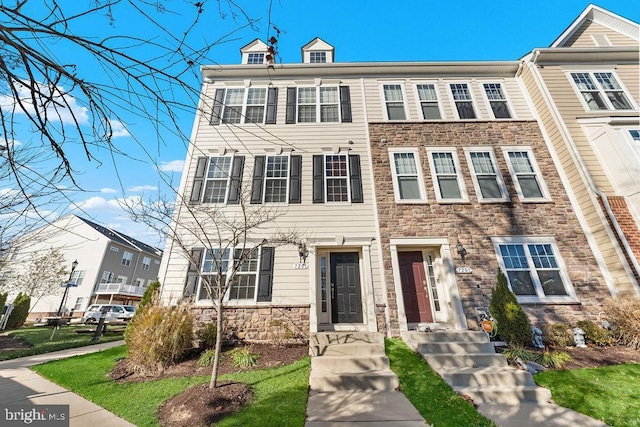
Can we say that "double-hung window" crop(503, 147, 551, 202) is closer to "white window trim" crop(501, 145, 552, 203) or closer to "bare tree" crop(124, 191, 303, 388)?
"white window trim" crop(501, 145, 552, 203)

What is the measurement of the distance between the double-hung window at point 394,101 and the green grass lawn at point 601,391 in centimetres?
836

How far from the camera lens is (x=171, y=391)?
4328mm

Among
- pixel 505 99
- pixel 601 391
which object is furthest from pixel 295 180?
pixel 505 99

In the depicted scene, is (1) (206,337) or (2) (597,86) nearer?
(1) (206,337)

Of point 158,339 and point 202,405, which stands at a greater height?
point 158,339

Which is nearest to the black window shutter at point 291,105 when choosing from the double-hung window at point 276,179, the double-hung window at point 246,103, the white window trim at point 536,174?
the double-hung window at point 246,103

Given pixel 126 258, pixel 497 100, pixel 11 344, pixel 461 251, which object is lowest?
pixel 11 344

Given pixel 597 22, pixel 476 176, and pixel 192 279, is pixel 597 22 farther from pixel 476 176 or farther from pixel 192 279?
pixel 192 279

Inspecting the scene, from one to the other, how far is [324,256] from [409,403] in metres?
4.51

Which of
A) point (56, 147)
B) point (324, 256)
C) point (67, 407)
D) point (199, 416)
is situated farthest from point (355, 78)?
point (67, 407)

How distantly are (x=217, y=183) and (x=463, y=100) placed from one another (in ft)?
32.0

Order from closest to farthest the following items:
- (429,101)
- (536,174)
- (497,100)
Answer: (536,174), (497,100), (429,101)

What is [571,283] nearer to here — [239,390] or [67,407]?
[239,390]

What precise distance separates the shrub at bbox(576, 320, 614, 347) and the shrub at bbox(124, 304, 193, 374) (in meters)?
9.42
